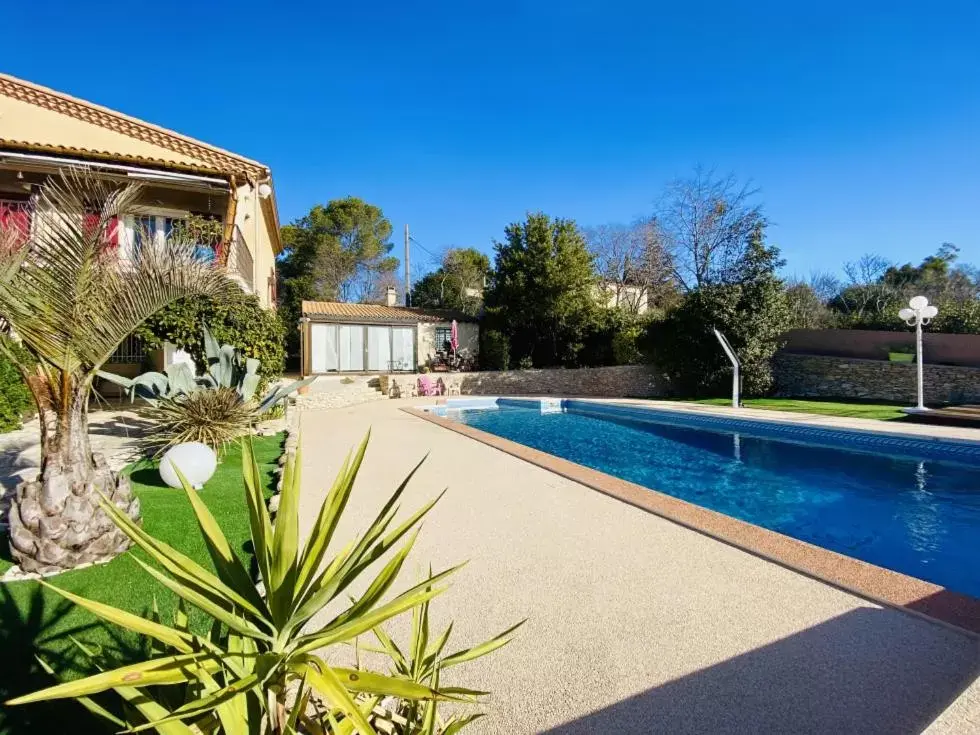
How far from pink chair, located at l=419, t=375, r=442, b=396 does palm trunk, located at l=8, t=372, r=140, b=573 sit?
17838mm

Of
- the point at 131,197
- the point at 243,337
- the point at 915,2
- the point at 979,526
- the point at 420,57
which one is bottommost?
the point at 979,526

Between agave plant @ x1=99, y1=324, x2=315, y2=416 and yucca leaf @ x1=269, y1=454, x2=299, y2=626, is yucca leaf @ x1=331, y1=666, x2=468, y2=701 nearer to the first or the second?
yucca leaf @ x1=269, y1=454, x2=299, y2=626

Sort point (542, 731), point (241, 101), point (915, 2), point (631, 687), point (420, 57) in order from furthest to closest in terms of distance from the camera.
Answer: point (241, 101) < point (420, 57) < point (915, 2) < point (631, 687) < point (542, 731)

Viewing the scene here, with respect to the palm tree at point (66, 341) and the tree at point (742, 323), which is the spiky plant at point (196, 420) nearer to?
the palm tree at point (66, 341)

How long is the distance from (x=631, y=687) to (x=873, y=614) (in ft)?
6.57

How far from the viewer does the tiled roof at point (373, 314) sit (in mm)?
23703

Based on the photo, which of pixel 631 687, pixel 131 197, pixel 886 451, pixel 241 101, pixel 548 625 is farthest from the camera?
pixel 241 101

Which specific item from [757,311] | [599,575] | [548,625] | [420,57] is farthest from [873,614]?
[420,57]

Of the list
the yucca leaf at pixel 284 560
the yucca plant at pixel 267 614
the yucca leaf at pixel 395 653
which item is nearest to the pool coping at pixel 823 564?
the yucca leaf at pixel 395 653

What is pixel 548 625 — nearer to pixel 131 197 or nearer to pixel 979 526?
pixel 131 197

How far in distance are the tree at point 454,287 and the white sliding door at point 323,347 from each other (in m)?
12.0

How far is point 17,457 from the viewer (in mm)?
8062

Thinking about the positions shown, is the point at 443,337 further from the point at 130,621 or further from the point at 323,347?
the point at 130,621

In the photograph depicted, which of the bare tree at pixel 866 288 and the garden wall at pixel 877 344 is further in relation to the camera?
the bare tree at pixel 866 288
